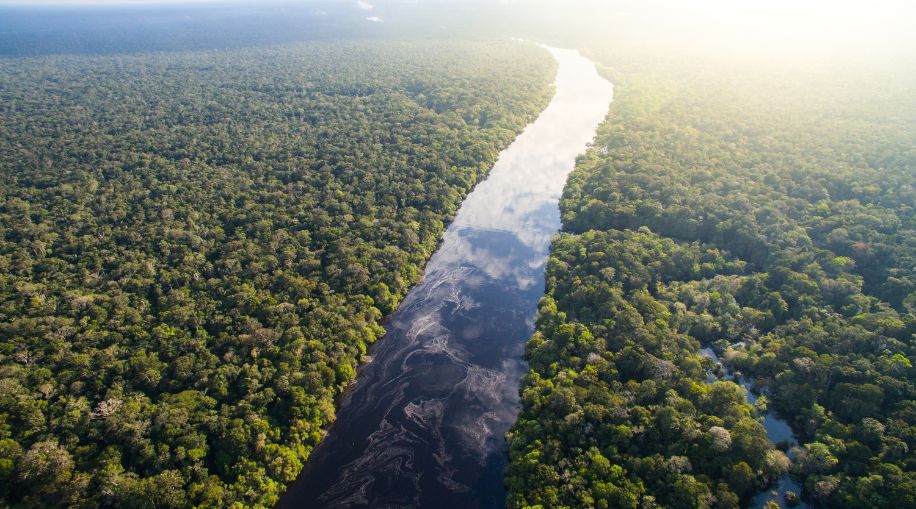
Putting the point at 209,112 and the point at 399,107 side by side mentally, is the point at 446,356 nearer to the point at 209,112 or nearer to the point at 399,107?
the point at 399,107

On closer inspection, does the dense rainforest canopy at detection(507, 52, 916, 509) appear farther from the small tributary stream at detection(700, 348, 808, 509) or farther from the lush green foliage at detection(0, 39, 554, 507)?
the lush green foliage at detection(0, 39, 554, 507)

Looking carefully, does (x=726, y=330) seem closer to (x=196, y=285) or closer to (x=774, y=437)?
(x=774, y=437)

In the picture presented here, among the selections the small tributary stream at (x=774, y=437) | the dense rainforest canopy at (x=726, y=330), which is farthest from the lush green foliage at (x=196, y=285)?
the small tributary stream at (x=774, y=437)

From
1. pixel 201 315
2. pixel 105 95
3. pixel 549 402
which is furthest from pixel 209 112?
pixel 549 402

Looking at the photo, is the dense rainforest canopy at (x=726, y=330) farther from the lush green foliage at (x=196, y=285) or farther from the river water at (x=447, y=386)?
the lush green foliage at (x=196, y=285)

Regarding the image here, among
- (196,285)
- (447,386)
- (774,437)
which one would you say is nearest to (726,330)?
(774,437)

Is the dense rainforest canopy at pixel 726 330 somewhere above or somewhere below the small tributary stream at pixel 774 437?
above
